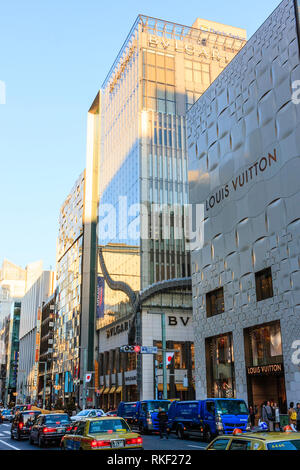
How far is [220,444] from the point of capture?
852cm

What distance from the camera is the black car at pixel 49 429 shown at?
2323 centimetres

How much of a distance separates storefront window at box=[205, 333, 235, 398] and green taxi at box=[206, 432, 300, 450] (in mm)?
32563

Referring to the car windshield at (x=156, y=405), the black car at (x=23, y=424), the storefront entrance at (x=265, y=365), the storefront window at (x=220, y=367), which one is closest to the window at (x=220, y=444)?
the black car at (x=23, y=424)

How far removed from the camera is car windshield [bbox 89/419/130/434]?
15383mm

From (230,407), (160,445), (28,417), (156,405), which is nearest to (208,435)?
(230,407)

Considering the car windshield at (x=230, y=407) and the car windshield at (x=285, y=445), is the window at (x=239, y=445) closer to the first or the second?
the car windshield at (x=285, y=445)

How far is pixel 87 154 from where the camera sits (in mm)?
113062

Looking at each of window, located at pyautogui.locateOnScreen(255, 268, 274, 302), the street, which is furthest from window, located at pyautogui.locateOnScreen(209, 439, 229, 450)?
window, located at pyautogui.locateOnScreen(255, 268, 274, 302)

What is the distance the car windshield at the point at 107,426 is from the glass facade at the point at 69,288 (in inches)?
3245

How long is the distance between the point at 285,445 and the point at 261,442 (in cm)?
38

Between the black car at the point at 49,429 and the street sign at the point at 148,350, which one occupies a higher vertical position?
the street sign at the point at 148,350

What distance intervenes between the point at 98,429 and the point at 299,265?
848 inches

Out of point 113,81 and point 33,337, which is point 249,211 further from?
point 33,337
